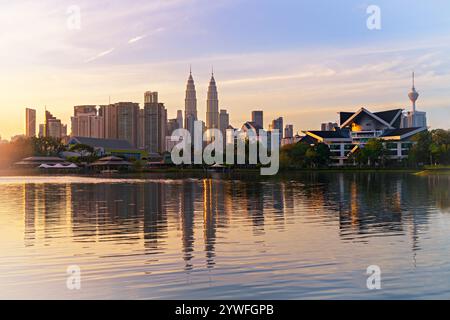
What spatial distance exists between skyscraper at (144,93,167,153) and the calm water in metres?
164

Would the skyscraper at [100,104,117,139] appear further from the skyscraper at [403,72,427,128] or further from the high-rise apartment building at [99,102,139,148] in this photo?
the skyscraper at [403,72,427,128]

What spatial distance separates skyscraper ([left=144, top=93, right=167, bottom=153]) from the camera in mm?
185625

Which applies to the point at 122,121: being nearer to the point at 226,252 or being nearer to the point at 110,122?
the point at 110,122

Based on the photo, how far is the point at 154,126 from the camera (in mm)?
189250

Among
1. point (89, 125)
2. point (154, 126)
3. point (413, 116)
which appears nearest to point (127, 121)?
point (154, 126)

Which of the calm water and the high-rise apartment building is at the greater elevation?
the high-rise apartment building

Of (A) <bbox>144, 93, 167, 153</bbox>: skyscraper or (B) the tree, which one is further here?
(A) <bbox>144, 93, 167, 153</bbox>: skyscraper

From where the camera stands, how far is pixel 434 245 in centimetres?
1389

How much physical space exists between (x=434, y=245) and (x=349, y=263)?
11.2ft

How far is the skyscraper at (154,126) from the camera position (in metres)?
186

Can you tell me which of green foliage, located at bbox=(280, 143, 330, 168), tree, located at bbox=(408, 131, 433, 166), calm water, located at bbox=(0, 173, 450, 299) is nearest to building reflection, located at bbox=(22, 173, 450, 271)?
calm water, located at bbox=(0, 173, 450, 299)

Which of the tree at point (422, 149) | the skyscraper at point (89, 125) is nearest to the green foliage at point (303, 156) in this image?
the tree at point (422, 149)

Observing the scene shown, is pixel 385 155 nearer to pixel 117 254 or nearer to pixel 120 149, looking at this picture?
pixel 120 149
